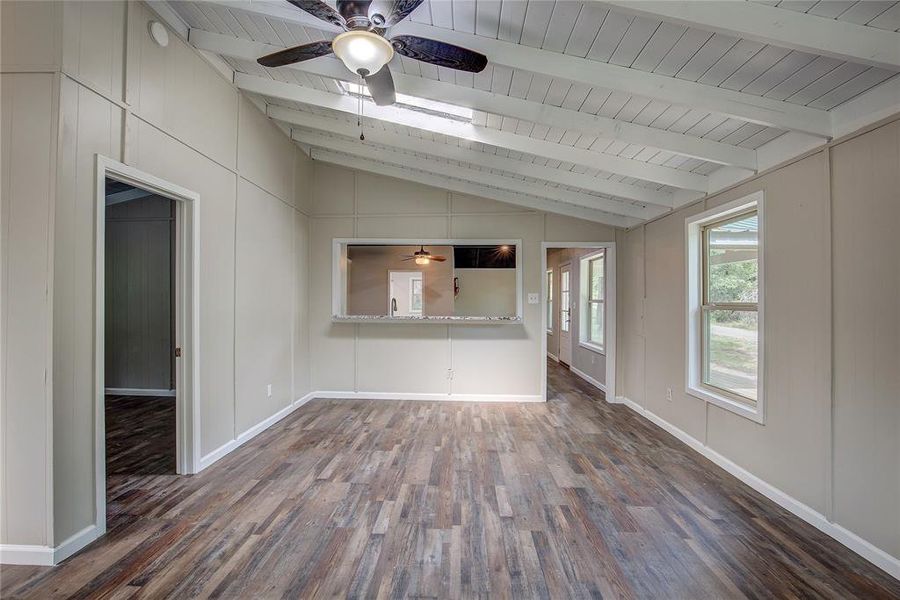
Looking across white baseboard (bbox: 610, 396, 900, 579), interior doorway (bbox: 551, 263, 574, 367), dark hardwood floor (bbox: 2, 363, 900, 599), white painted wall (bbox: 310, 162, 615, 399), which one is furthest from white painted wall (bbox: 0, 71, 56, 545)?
interior doorway (bbox: 551, 263, 574, 367)

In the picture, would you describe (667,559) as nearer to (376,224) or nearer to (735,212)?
(735,212)

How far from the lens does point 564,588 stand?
5.41 ft

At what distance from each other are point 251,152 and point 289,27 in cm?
142

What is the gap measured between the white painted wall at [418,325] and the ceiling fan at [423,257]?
0.26 metres

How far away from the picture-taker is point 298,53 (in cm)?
188

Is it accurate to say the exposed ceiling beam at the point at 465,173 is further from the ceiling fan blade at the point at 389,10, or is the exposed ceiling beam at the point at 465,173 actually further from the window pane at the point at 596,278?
the ceiling fan blade at the point at 389,10

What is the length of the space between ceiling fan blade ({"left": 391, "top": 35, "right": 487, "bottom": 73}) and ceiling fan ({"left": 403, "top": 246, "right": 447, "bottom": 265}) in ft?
10.1

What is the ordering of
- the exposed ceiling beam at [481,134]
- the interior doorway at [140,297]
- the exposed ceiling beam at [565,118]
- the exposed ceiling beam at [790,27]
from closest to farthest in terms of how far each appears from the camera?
the exposed ceiling beam at [790,27]
the exposed ceiling beam at [565,118]
the exposed ceiling beam at [481,134]
the interior doorway at [140,297]

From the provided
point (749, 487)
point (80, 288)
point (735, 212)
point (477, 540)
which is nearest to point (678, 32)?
point (735, 212)

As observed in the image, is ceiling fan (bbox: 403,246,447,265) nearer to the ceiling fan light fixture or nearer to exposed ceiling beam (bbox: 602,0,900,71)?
the ceiling fan light fixture

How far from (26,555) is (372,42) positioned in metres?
3.02

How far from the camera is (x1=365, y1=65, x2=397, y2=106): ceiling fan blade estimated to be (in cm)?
200

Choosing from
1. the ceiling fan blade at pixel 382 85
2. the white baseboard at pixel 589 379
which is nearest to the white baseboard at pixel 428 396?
the white baseboard at pixel 589 379

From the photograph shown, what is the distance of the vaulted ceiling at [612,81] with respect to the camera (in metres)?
1.52
